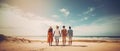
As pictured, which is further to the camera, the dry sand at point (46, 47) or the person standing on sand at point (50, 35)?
the person standing on sand at point (50, 35)

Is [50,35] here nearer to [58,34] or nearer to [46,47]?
[58,34]

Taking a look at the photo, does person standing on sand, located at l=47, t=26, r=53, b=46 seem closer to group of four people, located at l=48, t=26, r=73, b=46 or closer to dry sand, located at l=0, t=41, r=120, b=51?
group of four people, located at l=48, t=26, r=73, b=46

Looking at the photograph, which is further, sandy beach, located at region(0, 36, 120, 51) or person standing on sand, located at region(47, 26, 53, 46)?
person standing on sand, located at region(47, 26, 53, 46)

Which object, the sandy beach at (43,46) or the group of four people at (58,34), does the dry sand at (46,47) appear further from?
the group of four people at (58,34)

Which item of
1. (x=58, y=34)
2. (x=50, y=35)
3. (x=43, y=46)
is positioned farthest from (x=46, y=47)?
(x=58, y=34)

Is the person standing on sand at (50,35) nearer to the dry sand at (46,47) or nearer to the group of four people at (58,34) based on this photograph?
the group of four people at (58,34)

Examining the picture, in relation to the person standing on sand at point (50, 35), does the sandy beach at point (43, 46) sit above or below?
below

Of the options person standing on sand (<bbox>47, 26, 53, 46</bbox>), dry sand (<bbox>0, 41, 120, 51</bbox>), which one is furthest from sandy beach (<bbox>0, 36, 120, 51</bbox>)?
person standing on sand (<bbox>47, 26, 53, 46</bbox>)

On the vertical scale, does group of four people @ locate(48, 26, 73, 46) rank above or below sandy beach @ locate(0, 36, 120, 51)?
above

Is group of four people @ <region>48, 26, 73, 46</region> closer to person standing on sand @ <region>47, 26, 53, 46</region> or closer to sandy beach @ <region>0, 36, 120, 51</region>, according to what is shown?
person standing on sand @ <region>47, 26, 53, 46</region>

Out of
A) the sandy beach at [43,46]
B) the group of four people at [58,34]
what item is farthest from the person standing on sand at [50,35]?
the sandy beach at [43,46]

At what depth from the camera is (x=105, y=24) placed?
256 inches

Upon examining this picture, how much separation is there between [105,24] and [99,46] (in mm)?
699

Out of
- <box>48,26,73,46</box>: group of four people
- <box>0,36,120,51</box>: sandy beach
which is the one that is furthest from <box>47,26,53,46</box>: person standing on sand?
<box>0,36,120,51</box>: sandy beach
